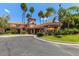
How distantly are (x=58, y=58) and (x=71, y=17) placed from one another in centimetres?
2030

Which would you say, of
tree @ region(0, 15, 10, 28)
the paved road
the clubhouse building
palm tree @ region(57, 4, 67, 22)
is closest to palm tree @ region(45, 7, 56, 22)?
palm tree @ region(57, 4, 67, 22)

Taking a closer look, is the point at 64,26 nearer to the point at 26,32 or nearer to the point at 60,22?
the point at 60,22

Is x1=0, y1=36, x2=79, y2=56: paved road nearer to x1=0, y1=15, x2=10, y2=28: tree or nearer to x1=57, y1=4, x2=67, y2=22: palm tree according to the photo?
x1=57, y1=4, x2=67, y2=22: palm tree

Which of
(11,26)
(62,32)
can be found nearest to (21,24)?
(11,26)

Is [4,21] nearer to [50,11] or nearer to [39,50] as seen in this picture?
[50,11]

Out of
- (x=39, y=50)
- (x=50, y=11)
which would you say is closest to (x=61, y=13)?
(x=50, y=11)

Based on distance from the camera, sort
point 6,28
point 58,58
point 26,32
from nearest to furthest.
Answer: point 58,58 < point 26,32 < point 6,28

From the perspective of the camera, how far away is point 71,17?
31.4m

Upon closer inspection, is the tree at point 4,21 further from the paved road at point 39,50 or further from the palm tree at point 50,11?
the paved road at point 39,50

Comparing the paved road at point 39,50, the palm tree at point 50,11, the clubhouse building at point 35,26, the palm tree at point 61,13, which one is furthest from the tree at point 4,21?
the paved road at point 39,50

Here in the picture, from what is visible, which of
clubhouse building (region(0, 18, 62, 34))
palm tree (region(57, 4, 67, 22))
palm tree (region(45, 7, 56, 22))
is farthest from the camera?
clubhouse building (region(0, 18, 62, 34))

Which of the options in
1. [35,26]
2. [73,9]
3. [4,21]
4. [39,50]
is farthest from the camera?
[4,21]

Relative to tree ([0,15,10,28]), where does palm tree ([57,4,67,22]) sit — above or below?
above

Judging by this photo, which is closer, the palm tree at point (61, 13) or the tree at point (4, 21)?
the palm tree at point (61, 13)
